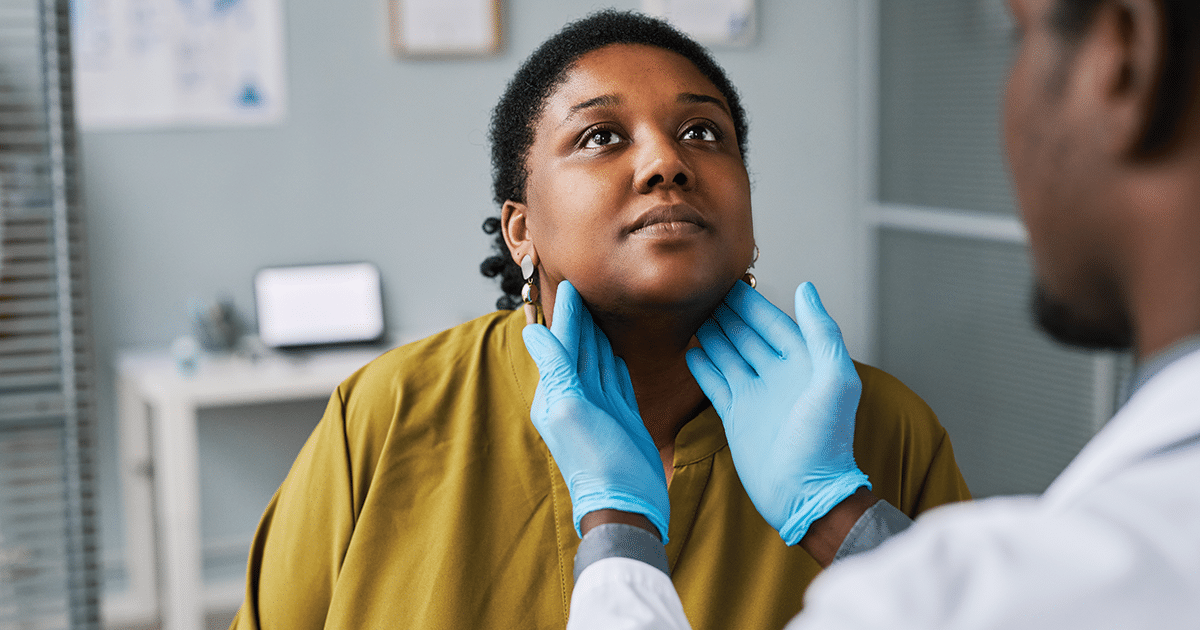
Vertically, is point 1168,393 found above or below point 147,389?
above

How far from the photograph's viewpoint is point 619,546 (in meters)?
0.82

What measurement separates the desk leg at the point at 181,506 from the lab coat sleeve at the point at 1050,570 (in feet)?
7.14

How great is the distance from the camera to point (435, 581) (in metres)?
1.02

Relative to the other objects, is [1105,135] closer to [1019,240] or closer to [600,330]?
[600,330]

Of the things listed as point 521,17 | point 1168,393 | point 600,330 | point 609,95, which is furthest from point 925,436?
point 521,17

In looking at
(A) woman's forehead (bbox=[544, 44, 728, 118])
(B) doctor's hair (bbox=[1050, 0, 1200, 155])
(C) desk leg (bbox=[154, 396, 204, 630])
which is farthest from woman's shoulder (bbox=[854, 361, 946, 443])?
(C) desk leg (bbox=[154, 396, 204, 630])

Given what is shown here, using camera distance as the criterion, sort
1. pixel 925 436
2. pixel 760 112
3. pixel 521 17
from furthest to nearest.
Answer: pixel 760 112, pixel 521 17, pixel 925 436

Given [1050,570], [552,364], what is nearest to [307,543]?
[552,364]

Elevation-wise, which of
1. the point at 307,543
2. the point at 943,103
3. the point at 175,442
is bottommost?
the point at 175,442

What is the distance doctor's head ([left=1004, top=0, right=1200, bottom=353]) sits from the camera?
1.57ft

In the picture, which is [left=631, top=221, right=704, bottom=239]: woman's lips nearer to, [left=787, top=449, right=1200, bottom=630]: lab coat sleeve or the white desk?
[left=787, top=449, right=1200, bottom=630]: lab coat sleeve

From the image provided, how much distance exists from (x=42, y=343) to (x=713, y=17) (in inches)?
95.0

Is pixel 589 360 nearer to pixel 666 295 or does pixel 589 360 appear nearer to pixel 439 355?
pixel 666 295

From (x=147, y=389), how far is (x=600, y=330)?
5.79ft
